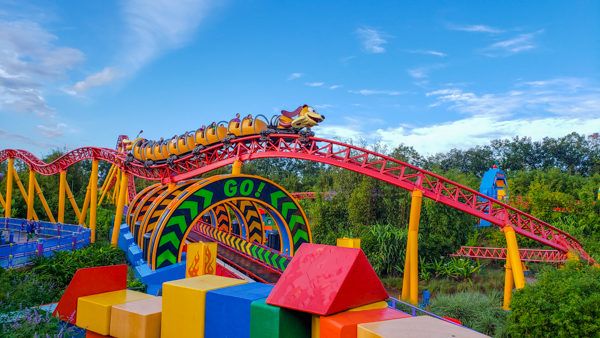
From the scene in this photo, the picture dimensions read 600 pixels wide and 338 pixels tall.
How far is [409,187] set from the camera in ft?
41.6

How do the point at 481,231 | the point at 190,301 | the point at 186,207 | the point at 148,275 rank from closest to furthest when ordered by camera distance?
1. the point at 190,301
2. the point at 148,275
3. the point at 186,207
4. the point at 481,231

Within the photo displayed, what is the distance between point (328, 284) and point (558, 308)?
6726 mm

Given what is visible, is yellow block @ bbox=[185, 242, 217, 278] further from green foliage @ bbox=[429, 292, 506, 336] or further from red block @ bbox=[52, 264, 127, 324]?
green foliage @ bbox=[429, 292, 506, 336]

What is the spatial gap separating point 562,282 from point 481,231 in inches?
650

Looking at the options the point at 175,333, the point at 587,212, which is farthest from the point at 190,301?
the point at 587,212

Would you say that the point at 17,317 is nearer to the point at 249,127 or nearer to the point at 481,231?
the point at 249,127

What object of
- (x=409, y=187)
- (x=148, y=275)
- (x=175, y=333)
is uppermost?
(x=409, y=187)

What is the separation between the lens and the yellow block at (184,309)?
3275 millimetres

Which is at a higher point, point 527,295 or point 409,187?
point 409,187

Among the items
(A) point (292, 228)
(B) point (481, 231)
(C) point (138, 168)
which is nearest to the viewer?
(A) point (292, 228)

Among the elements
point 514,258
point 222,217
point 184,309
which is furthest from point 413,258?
point 184,309

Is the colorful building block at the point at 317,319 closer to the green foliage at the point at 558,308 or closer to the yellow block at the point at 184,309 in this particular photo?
the yellow block at the point at 184,309

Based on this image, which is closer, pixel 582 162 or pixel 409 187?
pixel 409 187

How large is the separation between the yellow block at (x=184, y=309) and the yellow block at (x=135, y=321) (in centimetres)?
9
